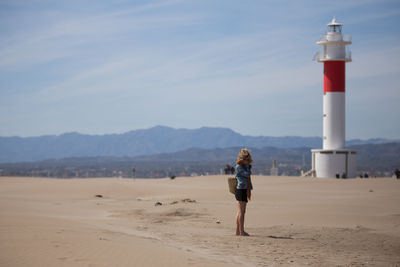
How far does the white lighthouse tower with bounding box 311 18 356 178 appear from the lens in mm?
40469

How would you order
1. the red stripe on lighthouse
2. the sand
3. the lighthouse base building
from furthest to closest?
the red stripe on lighthouse → the lighthouse base building → the sand

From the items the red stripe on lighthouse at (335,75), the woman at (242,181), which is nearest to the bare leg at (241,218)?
the woman at (242,181)

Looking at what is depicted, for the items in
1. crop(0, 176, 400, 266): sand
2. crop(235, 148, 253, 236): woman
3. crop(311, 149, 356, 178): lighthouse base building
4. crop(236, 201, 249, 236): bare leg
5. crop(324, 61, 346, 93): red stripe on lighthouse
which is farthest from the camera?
crop(324, 61, 346, 93): red stripe on lighthouse

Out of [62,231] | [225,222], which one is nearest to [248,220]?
[225,222]

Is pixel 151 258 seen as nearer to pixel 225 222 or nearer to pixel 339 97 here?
pixel 225 222

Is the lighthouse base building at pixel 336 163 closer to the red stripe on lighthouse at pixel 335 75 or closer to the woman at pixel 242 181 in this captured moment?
the red stripe on lighthouse at pixel 335 75

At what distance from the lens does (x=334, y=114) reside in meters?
41.0

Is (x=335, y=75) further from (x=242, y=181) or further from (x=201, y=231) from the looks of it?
(x=242, y=181)

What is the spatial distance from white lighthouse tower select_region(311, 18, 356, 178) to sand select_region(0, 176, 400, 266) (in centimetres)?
1357

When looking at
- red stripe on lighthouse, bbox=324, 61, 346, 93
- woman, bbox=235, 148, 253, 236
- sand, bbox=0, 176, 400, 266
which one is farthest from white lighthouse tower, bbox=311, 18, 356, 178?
woman, bbox=235, 148, 253, 236

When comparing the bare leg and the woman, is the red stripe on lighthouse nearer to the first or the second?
the woman

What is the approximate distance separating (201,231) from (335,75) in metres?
29.2

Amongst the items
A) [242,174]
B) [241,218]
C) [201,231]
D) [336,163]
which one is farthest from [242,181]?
[336,163]

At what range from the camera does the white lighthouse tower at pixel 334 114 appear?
40469mm
